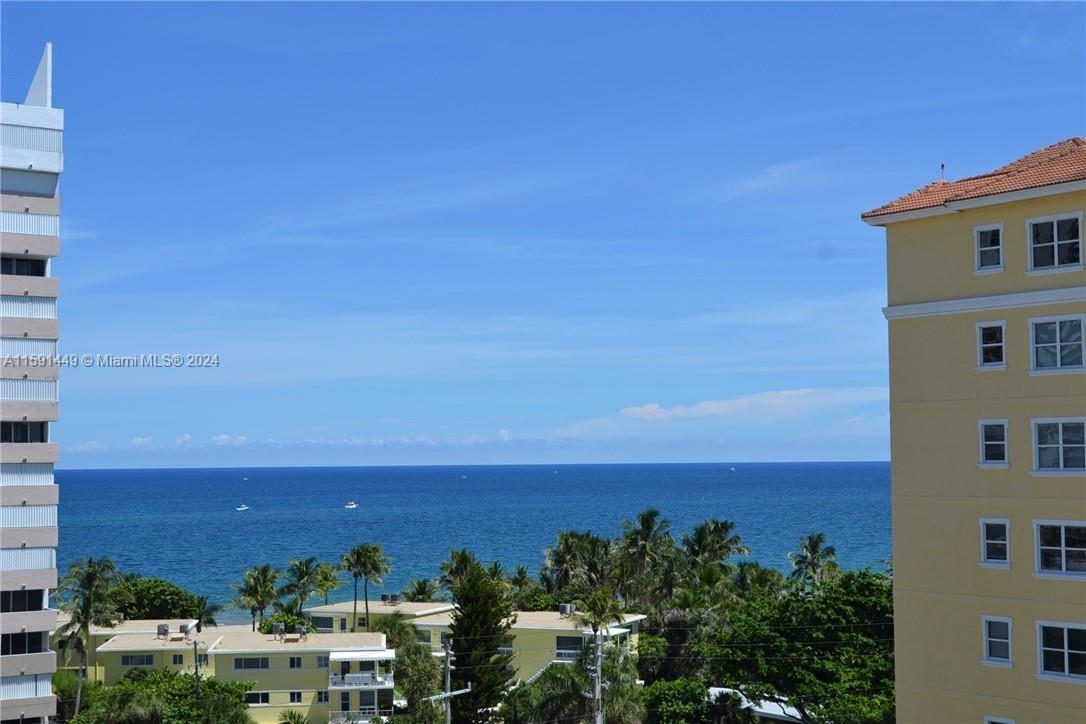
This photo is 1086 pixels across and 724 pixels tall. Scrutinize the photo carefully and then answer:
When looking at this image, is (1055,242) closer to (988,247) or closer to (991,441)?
(988,247)

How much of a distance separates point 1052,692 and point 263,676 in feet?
148

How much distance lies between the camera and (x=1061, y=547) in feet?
93.7

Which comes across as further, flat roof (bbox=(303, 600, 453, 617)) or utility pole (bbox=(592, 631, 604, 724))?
flat roof (bbox=(303, 600, 453, 617))

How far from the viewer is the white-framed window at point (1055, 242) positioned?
28656 mm

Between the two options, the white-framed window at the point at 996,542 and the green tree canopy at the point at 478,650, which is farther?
the green tree canopy at the point at 478,650

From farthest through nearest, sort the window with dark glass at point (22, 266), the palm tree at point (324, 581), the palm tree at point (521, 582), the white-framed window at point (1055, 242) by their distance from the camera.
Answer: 1. the palm tree at point (521, 582)
2. the palm tree at point (324, 581)
3. the window with dark glass at point (22, 266)
4. the white-framed window at point (1055, 242)

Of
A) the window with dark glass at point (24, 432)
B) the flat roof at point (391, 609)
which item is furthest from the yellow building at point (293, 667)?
the window with dark glass at point (24, 432)

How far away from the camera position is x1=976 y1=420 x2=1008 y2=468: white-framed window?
2972 centimetres

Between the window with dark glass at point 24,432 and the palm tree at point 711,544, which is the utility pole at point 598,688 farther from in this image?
the palm tree at point 711,544

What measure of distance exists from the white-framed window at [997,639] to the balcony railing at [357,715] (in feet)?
124

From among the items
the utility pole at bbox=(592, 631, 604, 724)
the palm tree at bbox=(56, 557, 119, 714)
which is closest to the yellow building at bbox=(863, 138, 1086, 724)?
the utility pole at bbox=(592, 631, 604, 724)

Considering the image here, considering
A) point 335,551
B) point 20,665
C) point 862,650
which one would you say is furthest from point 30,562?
point 335,551

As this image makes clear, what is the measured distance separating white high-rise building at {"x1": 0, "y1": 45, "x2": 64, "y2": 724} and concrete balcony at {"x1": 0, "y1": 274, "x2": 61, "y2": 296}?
0.11 feet

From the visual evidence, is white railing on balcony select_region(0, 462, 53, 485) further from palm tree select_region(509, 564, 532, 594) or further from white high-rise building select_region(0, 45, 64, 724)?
palm tree select_region(509, 564, 532, 594)
